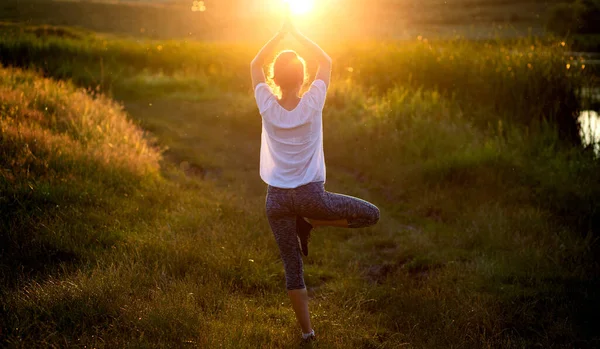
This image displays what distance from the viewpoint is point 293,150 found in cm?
400

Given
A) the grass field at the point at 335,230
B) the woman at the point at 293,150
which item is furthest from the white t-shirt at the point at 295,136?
the grass field at the point at 335,230

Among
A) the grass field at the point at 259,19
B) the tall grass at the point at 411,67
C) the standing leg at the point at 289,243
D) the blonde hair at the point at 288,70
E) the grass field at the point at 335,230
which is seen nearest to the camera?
the blonde hair at the point at 288,70

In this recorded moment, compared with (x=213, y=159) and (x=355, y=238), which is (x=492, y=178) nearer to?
(x=355, y=238)

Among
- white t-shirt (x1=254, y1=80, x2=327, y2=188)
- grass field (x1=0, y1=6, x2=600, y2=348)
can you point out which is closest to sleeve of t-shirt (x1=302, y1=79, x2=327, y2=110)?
white t-shirt (x1=254, y1=80, x2=327, y2=188)

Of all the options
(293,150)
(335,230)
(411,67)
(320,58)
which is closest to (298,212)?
(293,150)

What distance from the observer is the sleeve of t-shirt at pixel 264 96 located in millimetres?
3977

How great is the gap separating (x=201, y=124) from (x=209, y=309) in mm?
11795

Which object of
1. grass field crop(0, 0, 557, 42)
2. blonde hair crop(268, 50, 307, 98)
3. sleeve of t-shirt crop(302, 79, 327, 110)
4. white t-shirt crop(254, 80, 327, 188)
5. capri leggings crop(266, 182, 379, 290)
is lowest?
capri leggings crop(266, 182, 379, 290)

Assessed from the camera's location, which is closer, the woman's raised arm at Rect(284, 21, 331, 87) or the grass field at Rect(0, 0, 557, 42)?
the woman's raised arm at Rect(284, 21, 331, 87)

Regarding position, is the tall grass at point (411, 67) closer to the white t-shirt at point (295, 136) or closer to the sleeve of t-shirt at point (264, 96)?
the white t-shirt at point (295, 136)

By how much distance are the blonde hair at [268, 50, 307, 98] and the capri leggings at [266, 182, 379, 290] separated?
2.62 feet

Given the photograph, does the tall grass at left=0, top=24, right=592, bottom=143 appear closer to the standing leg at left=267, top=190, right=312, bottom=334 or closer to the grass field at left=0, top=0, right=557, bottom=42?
the grass field at left=0, top=0, right=557, bottom=42

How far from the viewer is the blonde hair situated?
3.92 metres

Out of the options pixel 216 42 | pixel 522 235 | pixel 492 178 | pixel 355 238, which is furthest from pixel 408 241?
pixel 216 42
